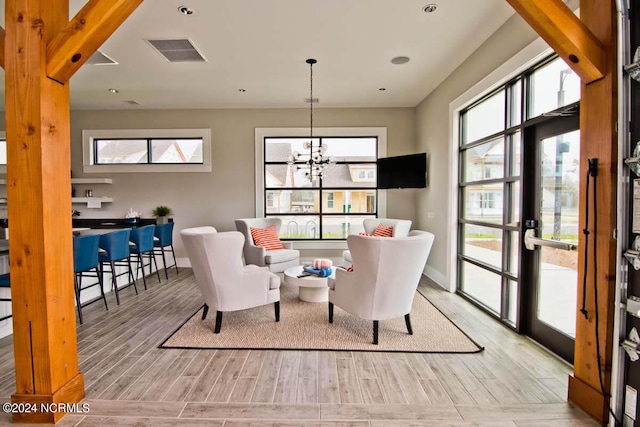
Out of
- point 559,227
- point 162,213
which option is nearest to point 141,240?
point 162,213

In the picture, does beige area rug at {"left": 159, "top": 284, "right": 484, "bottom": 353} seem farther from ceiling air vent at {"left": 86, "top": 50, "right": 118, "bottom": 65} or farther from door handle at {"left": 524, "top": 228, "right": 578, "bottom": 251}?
ceiling air vent at {"left": 86, "top": 50, "right": 118, "bottom": 65}

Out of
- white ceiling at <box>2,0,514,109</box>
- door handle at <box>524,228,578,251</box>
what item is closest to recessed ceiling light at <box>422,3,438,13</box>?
white ceiling at <box>2,0,514,109</box>

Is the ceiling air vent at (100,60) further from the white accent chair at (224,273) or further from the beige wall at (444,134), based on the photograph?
the beige wall at (444,134)

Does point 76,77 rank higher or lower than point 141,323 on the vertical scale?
higher

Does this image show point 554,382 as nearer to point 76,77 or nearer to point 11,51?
point 11,51

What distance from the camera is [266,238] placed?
4895 millimetres

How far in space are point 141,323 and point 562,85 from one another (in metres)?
4.39

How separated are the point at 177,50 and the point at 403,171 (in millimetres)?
3752

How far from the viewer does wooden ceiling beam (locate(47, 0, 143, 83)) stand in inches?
67.7

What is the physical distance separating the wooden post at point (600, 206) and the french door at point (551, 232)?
57cm

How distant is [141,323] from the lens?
3164mm

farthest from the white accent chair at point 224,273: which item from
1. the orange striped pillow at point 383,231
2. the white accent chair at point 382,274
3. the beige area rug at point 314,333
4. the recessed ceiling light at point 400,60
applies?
the recessed ceiling light at point 400,60

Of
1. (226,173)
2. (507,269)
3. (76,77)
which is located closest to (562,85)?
(507,269)

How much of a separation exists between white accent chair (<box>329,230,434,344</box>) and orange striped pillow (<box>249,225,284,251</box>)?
7.30 ft
